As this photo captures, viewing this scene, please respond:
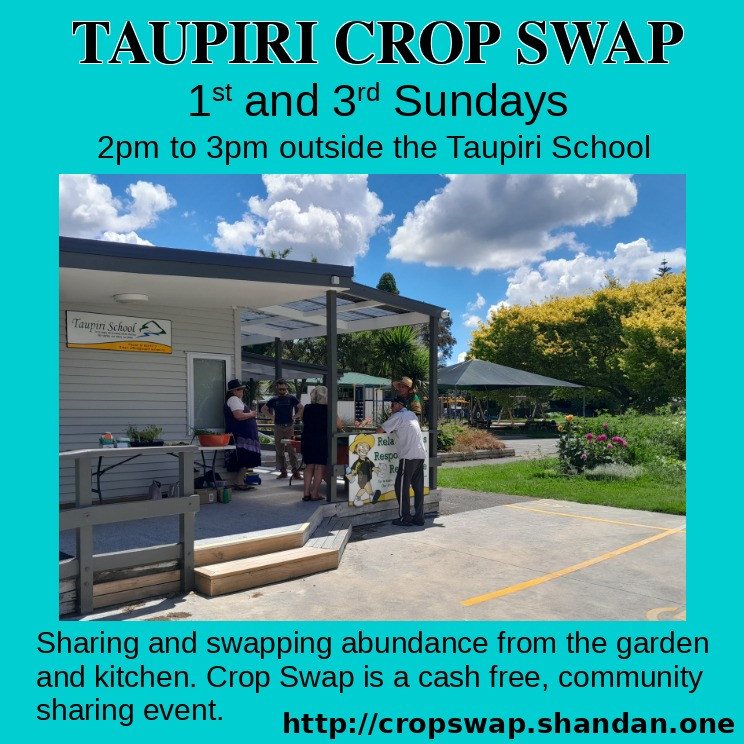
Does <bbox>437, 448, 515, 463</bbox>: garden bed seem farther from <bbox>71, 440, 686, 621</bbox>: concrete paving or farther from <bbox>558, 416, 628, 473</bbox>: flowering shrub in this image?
<bbox>71, 440, 686, 621</bbox>: concrete paving

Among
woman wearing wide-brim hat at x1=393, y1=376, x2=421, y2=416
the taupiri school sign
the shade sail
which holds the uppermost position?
the taupiri school sign

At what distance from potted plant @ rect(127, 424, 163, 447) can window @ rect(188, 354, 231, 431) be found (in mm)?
905

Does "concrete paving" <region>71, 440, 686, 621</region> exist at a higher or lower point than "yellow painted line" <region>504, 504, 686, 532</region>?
higher

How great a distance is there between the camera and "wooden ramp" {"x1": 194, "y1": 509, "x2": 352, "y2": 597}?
5457 mm

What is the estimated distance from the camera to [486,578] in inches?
238

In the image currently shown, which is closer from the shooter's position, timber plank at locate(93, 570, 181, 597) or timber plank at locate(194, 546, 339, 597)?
timber plank at locate(93, 570, 181, 597)

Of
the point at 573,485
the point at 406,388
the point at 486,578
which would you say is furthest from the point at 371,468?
the point at 573,485

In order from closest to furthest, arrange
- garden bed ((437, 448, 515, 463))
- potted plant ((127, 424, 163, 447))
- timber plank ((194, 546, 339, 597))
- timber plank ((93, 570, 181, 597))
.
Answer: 1. timber plank ((93, 570, 181, 597))
2. timber plank ((194, 546, 339, 597))
3. potted plant ((127, 424, 163, 447))
4. garden bed ((437, 448, 515, 463))

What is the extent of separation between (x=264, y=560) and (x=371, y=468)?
2.79 m

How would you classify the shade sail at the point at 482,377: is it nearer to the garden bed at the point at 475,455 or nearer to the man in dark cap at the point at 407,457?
the garden bed at the point at 475,455

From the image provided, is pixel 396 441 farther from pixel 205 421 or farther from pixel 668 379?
pixel 668 379

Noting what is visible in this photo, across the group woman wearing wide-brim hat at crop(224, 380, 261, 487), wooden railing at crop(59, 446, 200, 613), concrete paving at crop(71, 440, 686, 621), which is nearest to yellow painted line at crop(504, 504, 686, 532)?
concrete paving at crop(71, 440, 686, 621)

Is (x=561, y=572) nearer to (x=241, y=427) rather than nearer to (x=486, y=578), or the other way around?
(x=486, y=578)

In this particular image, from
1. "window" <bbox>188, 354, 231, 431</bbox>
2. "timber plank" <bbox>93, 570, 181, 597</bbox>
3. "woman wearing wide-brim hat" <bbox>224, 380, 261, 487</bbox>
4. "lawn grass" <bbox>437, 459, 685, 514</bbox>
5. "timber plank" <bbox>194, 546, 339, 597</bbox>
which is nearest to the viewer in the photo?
"timber plank" <bbox>93, 570, 181, 597</bbox>
